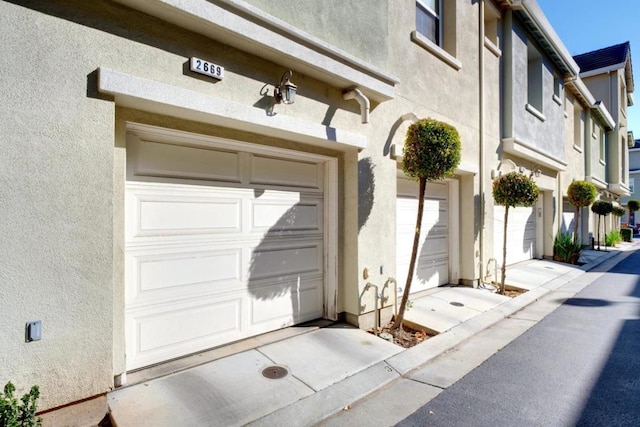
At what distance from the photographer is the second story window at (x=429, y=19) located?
22.1ft

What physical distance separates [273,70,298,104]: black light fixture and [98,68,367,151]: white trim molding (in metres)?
0.19

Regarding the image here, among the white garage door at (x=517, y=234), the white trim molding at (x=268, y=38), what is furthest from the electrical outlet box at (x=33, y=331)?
the white garage door at (x=517, y=234)

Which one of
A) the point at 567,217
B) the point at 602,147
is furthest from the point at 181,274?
the point at 602,147

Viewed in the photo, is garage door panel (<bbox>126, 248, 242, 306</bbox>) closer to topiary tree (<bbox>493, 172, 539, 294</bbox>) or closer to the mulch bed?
the mulch bed

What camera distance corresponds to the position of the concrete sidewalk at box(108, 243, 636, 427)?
2932mm

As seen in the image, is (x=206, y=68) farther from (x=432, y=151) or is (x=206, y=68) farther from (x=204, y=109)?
(x=432, y=151)

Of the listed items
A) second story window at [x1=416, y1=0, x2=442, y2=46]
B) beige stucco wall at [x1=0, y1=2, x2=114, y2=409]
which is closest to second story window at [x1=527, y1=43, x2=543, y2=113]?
second story window at [x1=416, y1=0, x2=442, y2=46]

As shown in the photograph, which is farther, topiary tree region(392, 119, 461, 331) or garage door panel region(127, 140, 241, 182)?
topiary tree region(392, 119, 461, 331)

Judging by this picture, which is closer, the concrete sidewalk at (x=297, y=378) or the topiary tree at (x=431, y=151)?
the concrete sidewalk at (x=297, y=378)

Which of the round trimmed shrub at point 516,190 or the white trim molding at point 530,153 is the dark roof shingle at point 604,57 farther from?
the round trimmed shrub at point 516,190

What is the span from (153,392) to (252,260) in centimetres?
175

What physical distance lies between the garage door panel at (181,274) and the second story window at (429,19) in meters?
5.78

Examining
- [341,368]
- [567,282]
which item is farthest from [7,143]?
[567,282]

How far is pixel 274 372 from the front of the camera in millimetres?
3613
